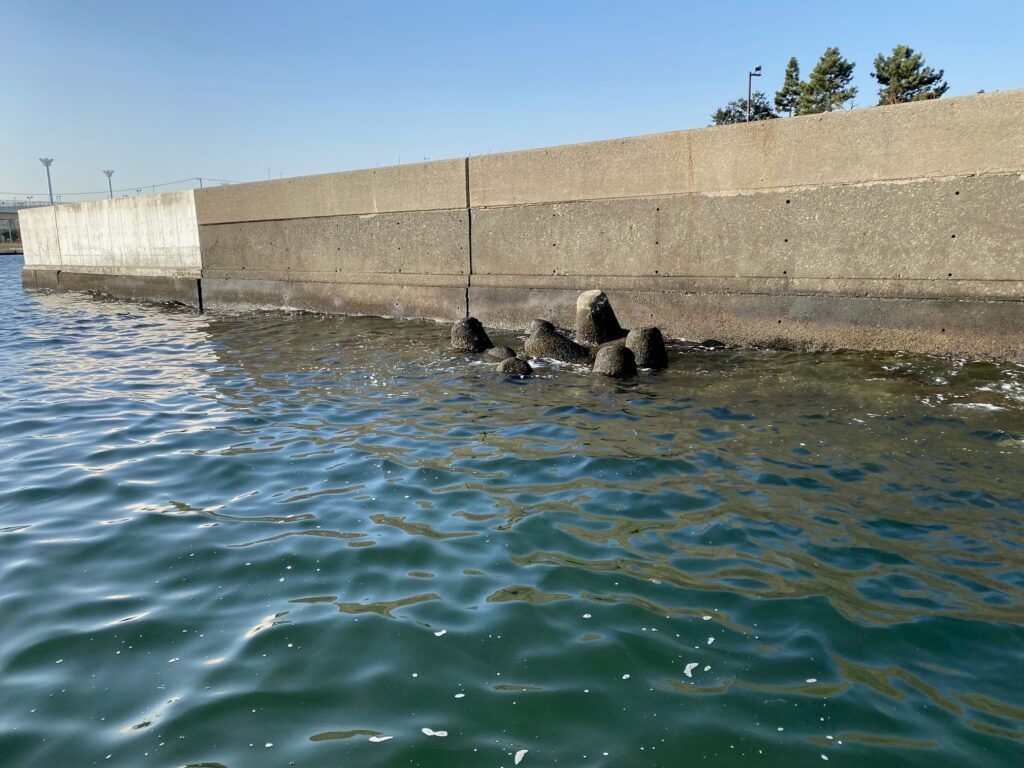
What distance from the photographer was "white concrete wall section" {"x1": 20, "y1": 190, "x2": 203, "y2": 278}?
15828 millimetres

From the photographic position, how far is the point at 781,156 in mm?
8203

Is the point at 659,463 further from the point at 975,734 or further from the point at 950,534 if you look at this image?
the point at 975,734

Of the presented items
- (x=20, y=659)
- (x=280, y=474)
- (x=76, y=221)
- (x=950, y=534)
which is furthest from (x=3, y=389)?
(x=76, y=221)

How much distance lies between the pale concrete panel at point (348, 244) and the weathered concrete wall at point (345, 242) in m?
0.02

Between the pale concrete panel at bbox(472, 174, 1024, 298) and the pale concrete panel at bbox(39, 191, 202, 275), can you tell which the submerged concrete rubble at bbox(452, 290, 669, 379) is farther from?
the pale concrete panel at bbox(39, 191, 202, 275)

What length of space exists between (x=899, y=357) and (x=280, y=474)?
248 inches

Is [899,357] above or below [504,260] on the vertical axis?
below

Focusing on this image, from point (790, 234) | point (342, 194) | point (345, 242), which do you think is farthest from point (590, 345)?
point (342, 194)

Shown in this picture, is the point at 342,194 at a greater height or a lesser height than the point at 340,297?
greater

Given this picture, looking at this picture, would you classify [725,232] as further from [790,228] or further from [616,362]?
[616,362]

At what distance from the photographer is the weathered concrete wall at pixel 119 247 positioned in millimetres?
15859

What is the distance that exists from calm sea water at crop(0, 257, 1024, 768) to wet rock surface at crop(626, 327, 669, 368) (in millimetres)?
1130

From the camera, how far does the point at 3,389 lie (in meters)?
7.95

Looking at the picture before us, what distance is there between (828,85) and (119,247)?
45035mm
